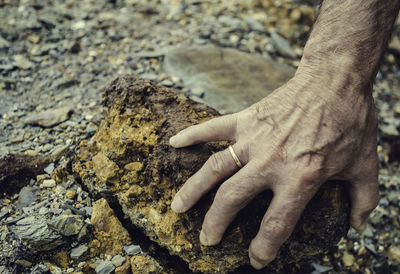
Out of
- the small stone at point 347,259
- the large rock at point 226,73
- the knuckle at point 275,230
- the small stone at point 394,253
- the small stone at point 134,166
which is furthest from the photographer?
the large rock at point 226,73

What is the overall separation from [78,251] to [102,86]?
1272 millimetres

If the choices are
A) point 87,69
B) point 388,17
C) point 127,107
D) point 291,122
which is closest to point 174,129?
point 127,107

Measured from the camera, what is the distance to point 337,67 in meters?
1.61

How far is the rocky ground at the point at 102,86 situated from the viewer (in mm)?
1653

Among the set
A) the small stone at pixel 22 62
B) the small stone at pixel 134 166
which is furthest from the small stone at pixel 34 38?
the small stone at pixel 134 166

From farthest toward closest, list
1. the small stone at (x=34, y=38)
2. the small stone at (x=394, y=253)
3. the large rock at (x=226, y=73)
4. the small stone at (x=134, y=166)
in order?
the small stone at (x=34, y=38), the large rock at (x=226, y=73), the small stone at (x=394, y=253), the small stone at (x=134, y=166)

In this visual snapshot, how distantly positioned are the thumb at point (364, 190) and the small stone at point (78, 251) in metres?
1.19

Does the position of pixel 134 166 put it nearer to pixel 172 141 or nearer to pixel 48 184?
pixel 172 141

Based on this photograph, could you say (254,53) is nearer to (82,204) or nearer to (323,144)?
(323,144)

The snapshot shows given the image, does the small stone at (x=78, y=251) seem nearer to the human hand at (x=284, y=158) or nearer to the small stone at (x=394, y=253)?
the human hand at (x=284, y=158)

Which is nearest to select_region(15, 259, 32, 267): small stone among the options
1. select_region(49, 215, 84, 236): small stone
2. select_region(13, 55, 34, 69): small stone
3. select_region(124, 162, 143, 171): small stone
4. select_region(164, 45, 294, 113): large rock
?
select_region(49, 215, 84, 236): small stone

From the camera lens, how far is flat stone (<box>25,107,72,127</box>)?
87.3 inches

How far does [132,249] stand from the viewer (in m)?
1.69

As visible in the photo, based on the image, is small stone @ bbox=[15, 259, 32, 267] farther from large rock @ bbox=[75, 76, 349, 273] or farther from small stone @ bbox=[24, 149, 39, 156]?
small stone @ bbox=[24, 149, 39, 156]
